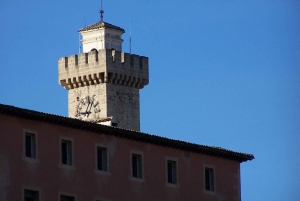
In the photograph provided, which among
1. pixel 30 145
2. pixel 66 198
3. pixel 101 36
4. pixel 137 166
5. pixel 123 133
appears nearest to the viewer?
pixel 30 145

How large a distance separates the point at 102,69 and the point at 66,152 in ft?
149

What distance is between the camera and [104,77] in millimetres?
149750

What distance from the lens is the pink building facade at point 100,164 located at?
4003 inches

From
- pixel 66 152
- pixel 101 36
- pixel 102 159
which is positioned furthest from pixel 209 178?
pixel 101 36

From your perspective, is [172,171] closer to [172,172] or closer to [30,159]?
[172,172]

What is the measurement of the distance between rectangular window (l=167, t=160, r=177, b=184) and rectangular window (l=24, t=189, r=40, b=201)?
11159mm

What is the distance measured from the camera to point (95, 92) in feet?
489

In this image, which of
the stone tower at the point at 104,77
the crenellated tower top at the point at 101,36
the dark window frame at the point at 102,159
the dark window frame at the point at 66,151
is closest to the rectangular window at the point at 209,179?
the dark window frame at the point at 102,159

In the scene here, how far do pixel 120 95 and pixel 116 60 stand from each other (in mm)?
2960

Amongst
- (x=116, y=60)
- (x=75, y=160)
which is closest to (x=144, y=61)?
(x=116, y=60)

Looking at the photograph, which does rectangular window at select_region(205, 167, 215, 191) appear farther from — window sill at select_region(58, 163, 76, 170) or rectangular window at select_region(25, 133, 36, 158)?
rectangular window at select_region(25, 133, 36, 158)

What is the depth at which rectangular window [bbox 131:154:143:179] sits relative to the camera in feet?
359

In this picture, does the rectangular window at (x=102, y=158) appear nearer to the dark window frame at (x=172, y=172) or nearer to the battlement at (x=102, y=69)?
the dark window frame at (x=172, y=172)

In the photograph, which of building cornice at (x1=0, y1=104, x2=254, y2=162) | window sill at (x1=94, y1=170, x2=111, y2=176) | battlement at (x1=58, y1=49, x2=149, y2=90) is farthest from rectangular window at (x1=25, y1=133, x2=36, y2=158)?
battlement at (x1=58, y1=49, x2=149, y2=90)
